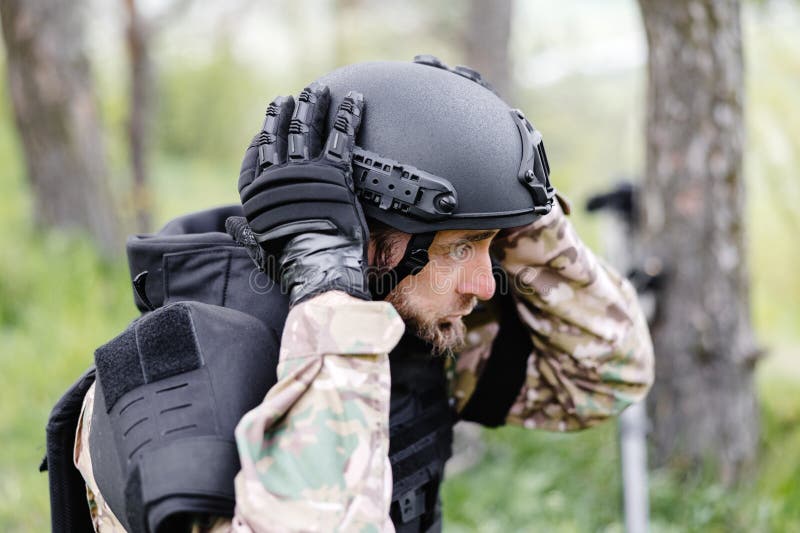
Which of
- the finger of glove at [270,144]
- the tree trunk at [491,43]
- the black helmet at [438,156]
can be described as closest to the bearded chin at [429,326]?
the black helmet at [438,156]

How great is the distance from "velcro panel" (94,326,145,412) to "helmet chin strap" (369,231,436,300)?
1.74ft

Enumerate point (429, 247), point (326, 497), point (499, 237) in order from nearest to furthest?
point (326, 497)
point (429, 247)
point (499, 237)

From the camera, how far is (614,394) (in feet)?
6.75

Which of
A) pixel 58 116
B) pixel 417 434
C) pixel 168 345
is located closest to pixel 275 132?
pixel 168 345

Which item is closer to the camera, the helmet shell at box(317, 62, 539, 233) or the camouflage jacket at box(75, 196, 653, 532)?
the camouflage jacket at box(75, 196, 653, 532)

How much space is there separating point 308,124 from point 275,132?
0.21ft

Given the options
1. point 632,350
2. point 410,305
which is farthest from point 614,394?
point 410,305

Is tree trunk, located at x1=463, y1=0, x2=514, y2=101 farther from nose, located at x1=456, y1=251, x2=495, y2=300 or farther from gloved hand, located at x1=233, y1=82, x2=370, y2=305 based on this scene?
gloved hand, located at x1=233, y1=82, x2=370, y2=305

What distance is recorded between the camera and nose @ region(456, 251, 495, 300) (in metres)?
1.71

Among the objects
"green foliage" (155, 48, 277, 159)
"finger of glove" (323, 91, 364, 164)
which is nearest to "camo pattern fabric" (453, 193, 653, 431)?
"finger of glove" (323, 91, 364, 164)

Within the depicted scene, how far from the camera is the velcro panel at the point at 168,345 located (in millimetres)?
1436

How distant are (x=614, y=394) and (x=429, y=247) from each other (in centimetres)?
71

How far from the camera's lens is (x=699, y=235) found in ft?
10.8

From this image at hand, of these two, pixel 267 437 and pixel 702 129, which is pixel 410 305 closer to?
pixel 267 437
